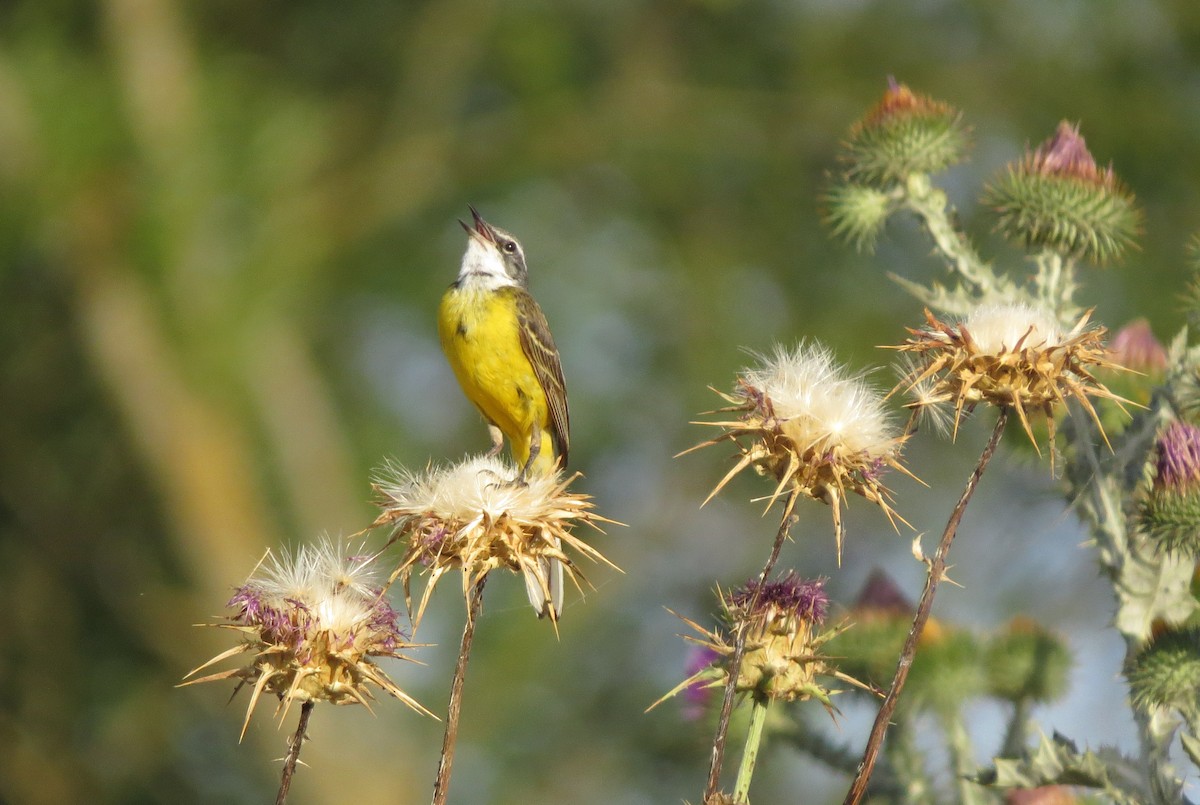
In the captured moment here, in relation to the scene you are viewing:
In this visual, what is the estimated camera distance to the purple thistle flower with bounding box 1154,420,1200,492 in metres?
3.06

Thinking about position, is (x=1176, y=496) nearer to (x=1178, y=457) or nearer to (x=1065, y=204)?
(x=1178, y=457)

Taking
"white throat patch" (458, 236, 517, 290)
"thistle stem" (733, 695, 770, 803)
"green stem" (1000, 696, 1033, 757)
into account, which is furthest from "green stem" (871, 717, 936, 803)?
"white throat patch" (458, 236, 517, 290)

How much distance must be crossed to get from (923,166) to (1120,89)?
13116 mm

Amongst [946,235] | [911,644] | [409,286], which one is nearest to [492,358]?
[946,235]

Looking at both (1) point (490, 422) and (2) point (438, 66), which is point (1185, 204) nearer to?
(2) point (438, 66)

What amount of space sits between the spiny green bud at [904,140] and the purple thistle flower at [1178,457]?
2.11 m

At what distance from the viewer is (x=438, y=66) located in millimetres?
18125

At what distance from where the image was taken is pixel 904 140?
5.29 meters

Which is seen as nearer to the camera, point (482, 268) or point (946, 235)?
point (946, 235)

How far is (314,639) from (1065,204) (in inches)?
128

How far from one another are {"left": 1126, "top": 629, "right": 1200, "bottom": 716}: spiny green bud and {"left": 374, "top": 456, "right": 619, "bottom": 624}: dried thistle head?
120 cm

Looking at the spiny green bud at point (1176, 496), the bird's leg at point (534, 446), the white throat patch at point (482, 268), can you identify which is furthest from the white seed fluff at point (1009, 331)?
the white throat patch at point (482, 268)

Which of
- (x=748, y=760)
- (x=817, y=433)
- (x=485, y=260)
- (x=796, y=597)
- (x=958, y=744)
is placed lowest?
(x=748, y=760)

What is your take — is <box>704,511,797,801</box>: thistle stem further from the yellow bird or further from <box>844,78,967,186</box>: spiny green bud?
the yellow bird
